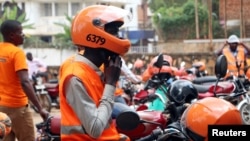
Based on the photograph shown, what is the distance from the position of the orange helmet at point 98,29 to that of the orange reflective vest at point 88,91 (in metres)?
0.14

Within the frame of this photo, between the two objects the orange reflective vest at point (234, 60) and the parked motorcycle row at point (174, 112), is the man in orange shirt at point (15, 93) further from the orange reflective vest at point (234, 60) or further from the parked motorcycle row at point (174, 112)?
the orange reflective vest at point (234, 60)

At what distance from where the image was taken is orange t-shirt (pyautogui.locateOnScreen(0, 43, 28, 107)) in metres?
5.95

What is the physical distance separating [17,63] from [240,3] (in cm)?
1043

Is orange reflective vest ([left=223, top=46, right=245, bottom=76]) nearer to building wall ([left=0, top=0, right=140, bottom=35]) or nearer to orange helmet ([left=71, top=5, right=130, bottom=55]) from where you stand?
orange helmet ([left=71, top=5, right=130, bottom=55])

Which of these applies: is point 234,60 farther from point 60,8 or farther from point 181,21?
point 60,8

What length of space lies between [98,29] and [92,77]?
0.85ft

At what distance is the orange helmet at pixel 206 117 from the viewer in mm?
3414

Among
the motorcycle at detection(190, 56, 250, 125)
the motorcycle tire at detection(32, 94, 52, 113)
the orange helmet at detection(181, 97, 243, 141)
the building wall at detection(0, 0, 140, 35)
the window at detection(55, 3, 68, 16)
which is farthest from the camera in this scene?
the window at detection(55, 3, 68, 16)

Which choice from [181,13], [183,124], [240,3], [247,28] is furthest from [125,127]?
[181,13]

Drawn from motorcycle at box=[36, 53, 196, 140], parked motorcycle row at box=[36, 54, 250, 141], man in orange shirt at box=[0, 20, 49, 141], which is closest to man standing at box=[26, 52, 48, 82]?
parked motorcycle row at box=[36, 54, 250, 141]

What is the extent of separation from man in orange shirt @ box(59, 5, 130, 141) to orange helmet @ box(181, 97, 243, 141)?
1.32ft

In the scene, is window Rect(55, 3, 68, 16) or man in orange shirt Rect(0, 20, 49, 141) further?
window Rect(55, 3, 68, 16)

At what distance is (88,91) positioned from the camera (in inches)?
132

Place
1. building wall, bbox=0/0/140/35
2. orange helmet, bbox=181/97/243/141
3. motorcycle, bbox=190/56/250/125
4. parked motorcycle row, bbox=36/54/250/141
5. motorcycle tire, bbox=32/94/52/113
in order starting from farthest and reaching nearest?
1. building wall, bbox=0/0/140/35
2. motorcycle tire, bbox=32/94/52/113
3. motorcycle, bbox=190/56/250/125
4. parked motorcycle row, bbox=36/54/250/141
5. orange helmet, bbox=181/97/243/141
